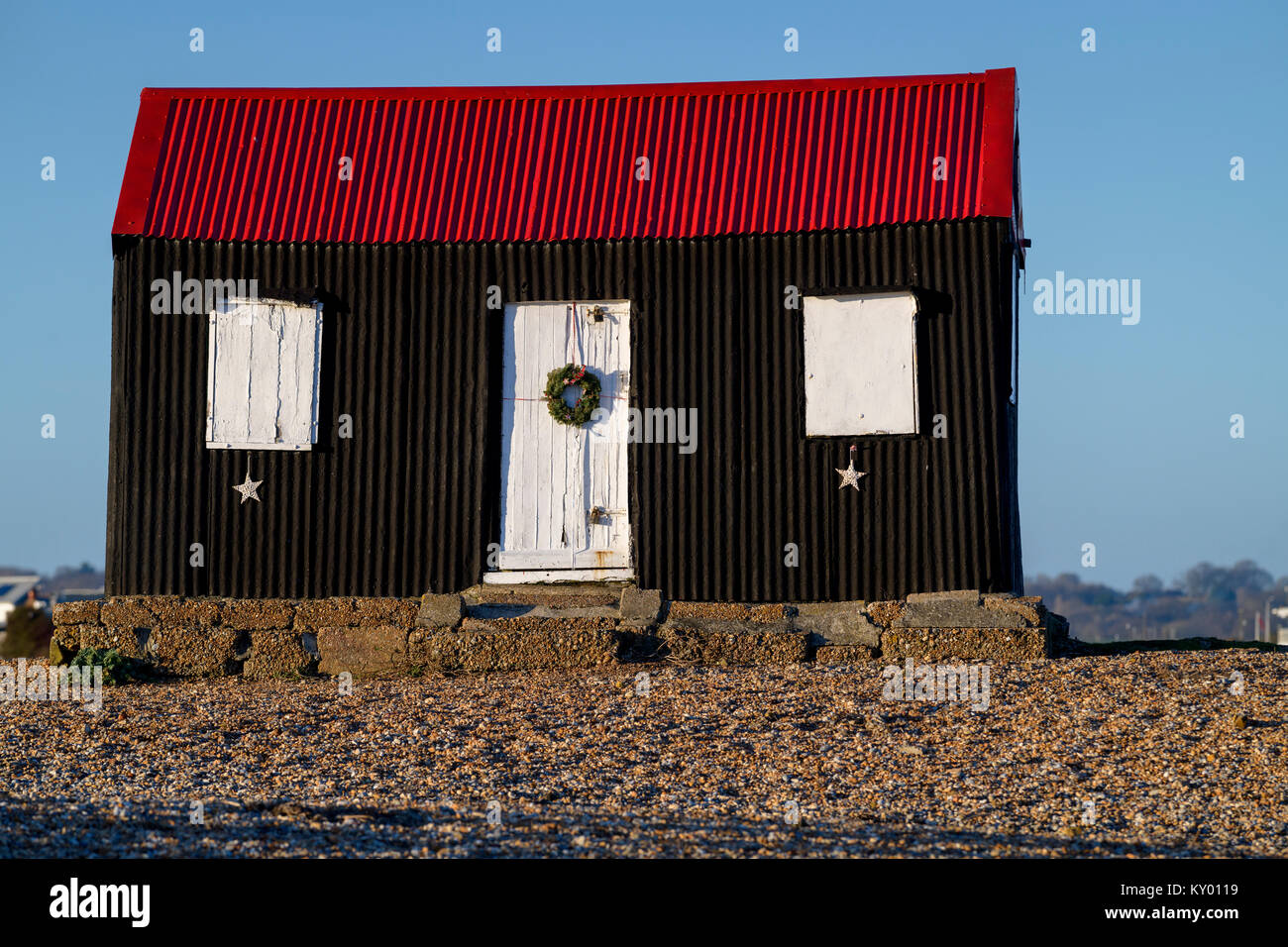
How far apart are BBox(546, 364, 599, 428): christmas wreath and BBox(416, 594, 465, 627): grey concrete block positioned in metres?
2.03

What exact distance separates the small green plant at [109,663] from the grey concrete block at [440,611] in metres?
2.82

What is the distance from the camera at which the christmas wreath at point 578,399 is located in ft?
45.6

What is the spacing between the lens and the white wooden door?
13867 millimetres

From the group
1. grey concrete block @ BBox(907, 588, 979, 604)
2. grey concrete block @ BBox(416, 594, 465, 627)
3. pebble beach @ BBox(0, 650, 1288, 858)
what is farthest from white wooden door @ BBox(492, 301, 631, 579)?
grey concrete block @ BBox(907, 588, 979, 604)

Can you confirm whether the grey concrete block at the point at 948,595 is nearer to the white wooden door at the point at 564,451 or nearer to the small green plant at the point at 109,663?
the white wooden door at the point at 564,451

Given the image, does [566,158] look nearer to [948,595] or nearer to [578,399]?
[578,399]

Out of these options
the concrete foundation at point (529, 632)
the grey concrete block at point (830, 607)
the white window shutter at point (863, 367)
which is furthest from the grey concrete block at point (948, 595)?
the white window shutter at point (863, 367)

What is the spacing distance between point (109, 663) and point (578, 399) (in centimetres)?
512

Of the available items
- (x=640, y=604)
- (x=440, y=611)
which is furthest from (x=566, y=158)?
(x=440, y=611)

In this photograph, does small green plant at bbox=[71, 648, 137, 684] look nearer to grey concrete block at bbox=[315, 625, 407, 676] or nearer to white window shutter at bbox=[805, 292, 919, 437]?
grey concrete block at bbox=[315, 625, 407, 676]

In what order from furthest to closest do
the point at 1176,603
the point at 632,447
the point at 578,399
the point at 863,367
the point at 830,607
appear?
the point at 1176,603, the point at 578,399, the point at 632,447, the point at 863,367, the point at 830,607

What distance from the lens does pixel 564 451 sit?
45.8ft
